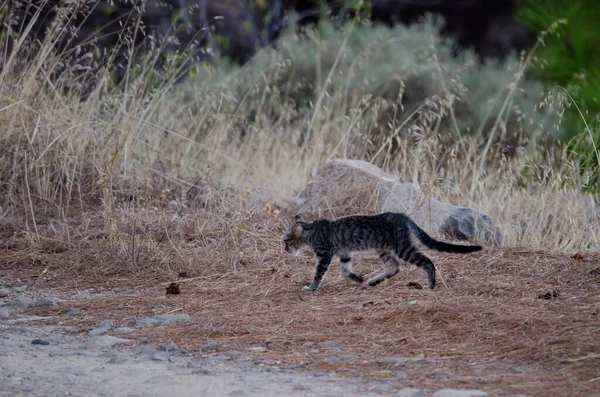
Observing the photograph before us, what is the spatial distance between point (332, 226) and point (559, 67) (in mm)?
7156

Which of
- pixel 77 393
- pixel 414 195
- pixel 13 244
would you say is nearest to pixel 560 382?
pixel 77 393

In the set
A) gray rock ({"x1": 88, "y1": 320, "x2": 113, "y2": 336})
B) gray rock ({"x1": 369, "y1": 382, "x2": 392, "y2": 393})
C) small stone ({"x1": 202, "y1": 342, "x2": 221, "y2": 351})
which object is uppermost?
gray rock ({"x1": 369, "y1": 382, "x2": 392, "y2": 393})

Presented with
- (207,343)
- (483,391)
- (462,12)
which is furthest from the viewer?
(462,12)

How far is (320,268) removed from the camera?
19.6 ft

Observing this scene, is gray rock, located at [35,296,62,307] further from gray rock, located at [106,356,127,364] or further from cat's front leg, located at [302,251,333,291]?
cat's front leg, located at [302,251,333,291]

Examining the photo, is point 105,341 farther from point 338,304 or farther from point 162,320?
point 338,304

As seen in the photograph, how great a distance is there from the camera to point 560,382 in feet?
12.6

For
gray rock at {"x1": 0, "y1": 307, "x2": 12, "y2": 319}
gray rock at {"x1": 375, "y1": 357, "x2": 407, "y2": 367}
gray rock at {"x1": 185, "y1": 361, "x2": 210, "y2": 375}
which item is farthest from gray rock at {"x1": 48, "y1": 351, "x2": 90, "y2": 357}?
gray rock at {"x1": 375, "y1": 357, "x2": 407, "y2": 367}

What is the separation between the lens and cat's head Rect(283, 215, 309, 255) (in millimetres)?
6277

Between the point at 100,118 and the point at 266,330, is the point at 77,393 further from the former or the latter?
the point at 100,118

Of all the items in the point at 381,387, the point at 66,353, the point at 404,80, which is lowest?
the point at 404,80

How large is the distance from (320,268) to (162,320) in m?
1.24

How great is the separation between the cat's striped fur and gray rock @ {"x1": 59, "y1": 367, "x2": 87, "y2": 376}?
2057 millimetres

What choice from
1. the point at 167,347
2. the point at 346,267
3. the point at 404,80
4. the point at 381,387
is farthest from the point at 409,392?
the point at 404,80
